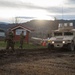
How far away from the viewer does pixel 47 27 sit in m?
105

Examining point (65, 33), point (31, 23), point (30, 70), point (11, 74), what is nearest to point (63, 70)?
point (30, 70)

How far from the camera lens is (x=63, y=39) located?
1137 inches

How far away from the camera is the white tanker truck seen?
2875 cm

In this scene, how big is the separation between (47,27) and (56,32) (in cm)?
7348

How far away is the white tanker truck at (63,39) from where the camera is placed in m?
28.8

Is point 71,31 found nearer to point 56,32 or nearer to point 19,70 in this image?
point 56,32

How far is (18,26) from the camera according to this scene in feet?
167

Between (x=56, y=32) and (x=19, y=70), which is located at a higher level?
(x=56, y=32)

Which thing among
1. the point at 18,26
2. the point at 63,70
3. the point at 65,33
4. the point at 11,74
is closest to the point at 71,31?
the point at 65,33

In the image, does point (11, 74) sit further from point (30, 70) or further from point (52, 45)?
point (52, 45)

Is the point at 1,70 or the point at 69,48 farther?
the point at 69,48

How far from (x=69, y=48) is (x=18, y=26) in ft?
75.0

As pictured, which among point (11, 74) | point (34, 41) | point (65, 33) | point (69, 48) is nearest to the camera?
point (11, 74)

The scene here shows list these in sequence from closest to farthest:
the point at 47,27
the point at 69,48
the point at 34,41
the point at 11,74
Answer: the point at 11,74 → the point at 69,48 → the point at 34,41 → the point at 47,27
